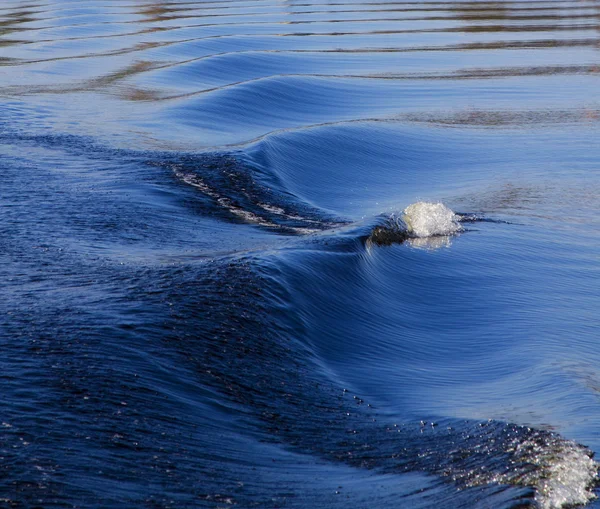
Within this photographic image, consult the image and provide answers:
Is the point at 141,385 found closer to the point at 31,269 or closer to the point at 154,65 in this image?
the point at 31,269

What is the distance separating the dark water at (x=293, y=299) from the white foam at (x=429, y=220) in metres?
0.05

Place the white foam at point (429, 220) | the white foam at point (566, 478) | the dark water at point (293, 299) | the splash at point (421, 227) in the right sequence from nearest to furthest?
A: 1. the white foam at point (566, 478)
2. the dark water at point (293, 299)
3. the splash at point (421, 227)
4. the white foam at point (429, 220)

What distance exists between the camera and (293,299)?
7.56 m

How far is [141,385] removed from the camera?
226 inches

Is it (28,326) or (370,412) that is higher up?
(28,326)

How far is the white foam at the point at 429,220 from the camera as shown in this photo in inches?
409

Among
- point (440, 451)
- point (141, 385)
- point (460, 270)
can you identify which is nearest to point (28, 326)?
point (141, 385)

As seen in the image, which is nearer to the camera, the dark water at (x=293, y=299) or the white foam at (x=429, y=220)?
the dark water at (x=293, y=299)

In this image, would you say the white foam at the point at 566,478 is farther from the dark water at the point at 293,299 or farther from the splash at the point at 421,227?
the splash at the point at 421,227

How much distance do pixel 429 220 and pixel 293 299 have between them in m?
3.44

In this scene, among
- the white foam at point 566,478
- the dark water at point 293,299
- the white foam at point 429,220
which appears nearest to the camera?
the white foam at point 566,478

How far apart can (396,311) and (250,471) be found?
11.2 feet

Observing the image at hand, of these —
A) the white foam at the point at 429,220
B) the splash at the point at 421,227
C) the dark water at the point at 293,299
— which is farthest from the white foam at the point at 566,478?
the white foam at the point at 429,220

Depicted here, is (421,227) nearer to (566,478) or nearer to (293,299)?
(293,299)
